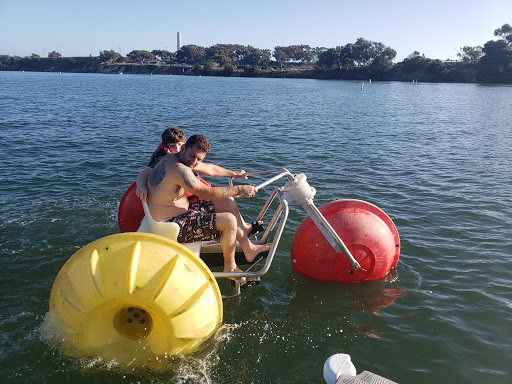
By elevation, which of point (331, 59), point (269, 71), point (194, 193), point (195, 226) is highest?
point (331, 59)

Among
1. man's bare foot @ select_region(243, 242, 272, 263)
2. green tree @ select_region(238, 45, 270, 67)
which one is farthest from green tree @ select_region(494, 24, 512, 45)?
man's bare foot @ select_region(243, 242, 272, 263)

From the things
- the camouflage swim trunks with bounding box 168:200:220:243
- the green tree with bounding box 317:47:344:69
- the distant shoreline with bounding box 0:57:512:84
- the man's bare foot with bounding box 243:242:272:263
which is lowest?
the man's bare foot with bounding box 243:242:272:263

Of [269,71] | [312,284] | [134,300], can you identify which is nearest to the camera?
[134,300]

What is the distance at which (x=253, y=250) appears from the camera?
19.6 feet

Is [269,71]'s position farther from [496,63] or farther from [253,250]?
[253,250]

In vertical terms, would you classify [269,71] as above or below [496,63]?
below

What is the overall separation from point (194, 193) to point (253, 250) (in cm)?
125

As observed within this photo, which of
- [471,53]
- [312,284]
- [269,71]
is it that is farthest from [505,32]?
[312,284]

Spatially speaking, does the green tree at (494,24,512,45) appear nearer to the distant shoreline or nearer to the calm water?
the distant shoreline

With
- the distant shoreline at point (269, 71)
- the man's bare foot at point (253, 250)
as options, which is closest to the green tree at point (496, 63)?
the distant shoreline at point (269, 71)

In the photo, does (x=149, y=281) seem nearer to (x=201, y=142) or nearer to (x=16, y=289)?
(x=201, y=142)

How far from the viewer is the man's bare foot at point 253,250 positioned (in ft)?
19.5

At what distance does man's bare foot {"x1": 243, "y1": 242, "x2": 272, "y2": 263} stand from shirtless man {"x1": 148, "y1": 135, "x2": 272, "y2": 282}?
122mm

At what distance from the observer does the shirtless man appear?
5227mm
